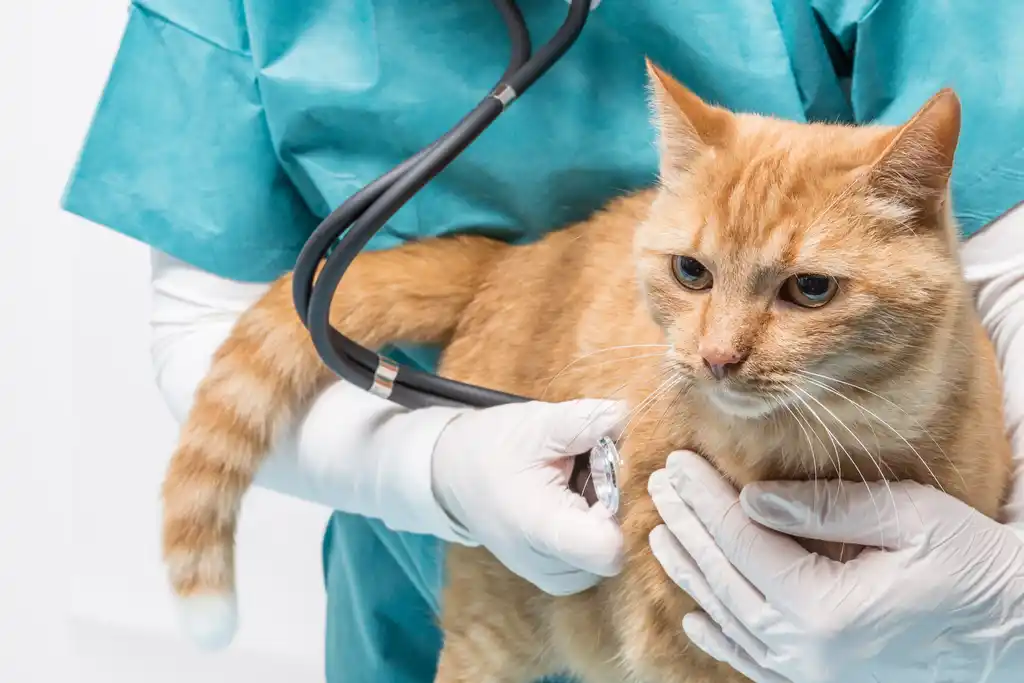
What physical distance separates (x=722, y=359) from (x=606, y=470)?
249 mm

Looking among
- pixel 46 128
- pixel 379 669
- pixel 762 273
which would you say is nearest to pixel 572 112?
pixel 762 273

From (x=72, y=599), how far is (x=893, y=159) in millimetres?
1855

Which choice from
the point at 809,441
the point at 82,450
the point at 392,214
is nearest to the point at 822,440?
the point at 809,441

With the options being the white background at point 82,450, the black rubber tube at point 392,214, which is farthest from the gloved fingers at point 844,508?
the white background at point 82,450

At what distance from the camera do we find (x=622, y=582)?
937mm

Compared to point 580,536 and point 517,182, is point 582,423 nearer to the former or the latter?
point 580,536

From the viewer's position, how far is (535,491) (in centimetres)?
94

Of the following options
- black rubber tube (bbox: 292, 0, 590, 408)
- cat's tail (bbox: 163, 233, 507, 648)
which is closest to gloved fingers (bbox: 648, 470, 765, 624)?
black rubber tube (bbox: 292, 0, 590, 408)

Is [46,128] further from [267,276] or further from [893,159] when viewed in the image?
[893,159]

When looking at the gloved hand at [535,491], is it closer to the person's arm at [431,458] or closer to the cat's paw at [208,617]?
the person's arm at [431,458]

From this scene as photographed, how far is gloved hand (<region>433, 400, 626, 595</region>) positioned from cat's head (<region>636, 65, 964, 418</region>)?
20cm

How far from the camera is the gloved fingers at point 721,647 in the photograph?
867mm

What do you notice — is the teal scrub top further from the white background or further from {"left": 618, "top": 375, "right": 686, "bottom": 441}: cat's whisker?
the white background

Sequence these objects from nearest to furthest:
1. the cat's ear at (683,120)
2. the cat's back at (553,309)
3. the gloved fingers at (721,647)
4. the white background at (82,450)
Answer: the cat's ear at (683,120), the gloved fingers at (721,647), the cat's back at (553,309), the white background at (82,450)
